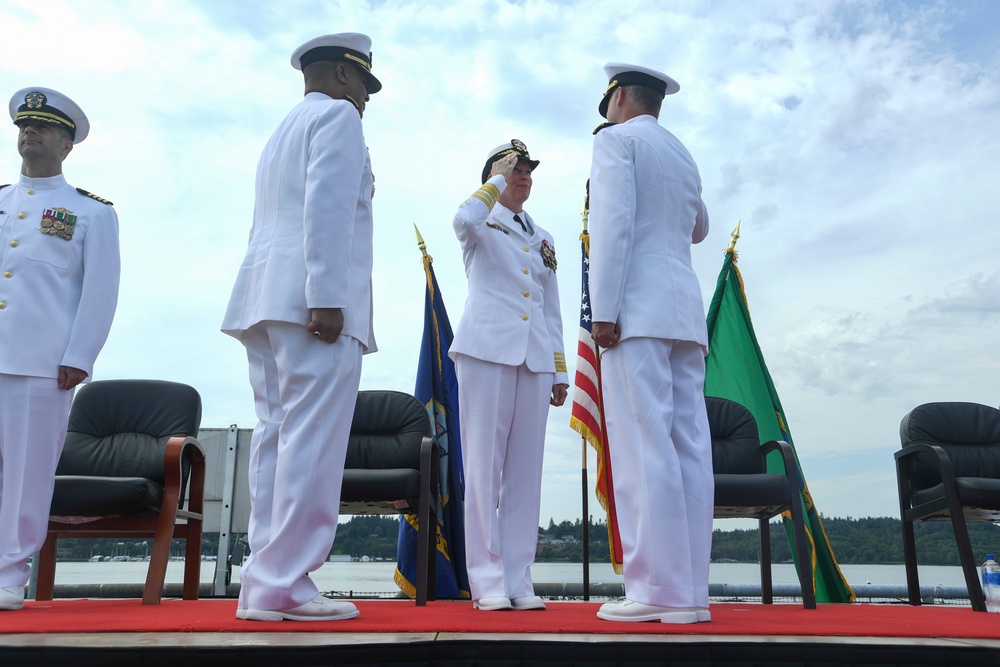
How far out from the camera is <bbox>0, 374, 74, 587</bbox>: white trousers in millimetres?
3023

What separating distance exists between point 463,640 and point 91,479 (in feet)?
7.34

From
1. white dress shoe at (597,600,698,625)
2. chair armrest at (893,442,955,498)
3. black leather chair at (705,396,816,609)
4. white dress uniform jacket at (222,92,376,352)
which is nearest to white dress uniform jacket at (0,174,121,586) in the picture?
white dress uniform jacket at (222,92,376,352)

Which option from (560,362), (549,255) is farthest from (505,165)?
(560,362)

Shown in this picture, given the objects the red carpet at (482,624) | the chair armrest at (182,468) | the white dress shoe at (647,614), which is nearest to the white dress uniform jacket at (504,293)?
the red carpet at (482,624)

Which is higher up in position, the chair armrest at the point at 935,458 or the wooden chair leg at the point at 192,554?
the chair armrest at the point at 935,458

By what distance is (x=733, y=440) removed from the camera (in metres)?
4.71

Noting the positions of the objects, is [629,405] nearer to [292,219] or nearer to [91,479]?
[292,219]

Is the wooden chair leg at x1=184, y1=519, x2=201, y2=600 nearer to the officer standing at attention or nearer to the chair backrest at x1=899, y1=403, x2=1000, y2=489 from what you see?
the officer standing at attention

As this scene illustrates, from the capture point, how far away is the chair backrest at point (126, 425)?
13.2 feet

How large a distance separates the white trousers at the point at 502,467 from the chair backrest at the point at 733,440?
1.64 metres

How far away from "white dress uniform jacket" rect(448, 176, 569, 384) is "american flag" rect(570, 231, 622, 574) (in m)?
1.12

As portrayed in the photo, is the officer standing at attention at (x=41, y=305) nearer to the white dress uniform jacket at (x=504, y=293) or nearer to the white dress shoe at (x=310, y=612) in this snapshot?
the white dress shoe at (x=310, y=612)

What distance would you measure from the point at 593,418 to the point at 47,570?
9.53 feet

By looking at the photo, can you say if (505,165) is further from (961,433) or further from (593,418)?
(961,433)
